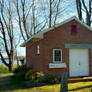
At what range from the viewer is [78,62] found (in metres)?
13.7

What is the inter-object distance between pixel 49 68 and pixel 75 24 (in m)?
4.52

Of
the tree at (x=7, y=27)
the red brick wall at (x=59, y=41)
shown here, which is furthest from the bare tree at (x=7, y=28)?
the red brick wall at (x=59, y=41)

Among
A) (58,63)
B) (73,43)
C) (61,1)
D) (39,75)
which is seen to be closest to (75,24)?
(73,43)

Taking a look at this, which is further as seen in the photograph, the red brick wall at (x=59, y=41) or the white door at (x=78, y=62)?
the white door at (x=78, y=62)

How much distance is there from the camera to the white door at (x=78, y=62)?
13484mm

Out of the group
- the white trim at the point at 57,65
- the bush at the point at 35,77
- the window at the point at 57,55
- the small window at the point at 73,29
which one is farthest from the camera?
the small window at the point at 73,29

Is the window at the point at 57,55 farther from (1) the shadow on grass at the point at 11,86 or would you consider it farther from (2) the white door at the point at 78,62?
(1) the shadow on grass at the point at 11,86

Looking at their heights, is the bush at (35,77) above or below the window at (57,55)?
below

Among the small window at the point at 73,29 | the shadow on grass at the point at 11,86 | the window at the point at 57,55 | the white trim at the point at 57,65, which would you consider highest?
the small window at the point at 73,29

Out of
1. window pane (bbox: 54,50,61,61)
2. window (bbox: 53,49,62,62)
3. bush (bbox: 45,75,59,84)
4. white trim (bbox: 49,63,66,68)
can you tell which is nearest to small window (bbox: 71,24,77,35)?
window (bbox: 53,49,62,62)

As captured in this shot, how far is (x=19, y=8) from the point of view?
25719mm

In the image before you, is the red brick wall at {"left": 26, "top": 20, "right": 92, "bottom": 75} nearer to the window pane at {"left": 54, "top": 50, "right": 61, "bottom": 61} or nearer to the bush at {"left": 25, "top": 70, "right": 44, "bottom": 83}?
the window pane at {"left": 54, "top": 50, "right": 61, "bottom": 61}

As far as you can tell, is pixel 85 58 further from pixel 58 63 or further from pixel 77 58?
pixel 58 63

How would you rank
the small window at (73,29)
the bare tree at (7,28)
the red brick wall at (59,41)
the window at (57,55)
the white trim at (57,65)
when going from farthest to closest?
the bare tree at (7,28)
the small window at (73,29)
the window at (57,55)
the red brick wall at (59,41)
the white trim at (57,65)
